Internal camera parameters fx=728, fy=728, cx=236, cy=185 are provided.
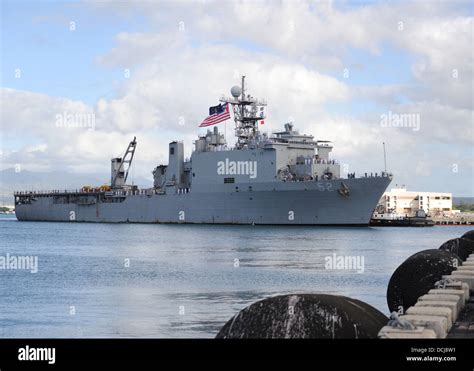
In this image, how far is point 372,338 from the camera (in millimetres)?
7555

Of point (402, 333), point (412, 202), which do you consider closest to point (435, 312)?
point (402, 333)

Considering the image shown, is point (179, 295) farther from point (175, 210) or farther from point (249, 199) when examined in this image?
point (175, 210)

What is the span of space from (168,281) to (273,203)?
39.1 meters

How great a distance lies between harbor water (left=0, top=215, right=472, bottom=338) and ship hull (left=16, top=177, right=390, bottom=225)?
11.7 metres

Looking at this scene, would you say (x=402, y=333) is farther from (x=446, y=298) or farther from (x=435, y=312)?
(x=446, y=298)

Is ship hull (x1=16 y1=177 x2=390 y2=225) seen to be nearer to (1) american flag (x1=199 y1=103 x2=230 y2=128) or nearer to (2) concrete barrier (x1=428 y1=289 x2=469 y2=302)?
(1) american flag (x1=199 y1=103 x2=230 y2=128)

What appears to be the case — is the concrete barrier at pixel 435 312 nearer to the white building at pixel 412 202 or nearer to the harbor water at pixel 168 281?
the harbor water at pixel 168 281

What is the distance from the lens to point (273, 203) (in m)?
64.8

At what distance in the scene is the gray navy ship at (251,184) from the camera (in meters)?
62.4

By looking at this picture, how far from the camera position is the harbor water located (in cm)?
1706

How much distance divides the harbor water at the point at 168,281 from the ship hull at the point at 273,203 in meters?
11.7

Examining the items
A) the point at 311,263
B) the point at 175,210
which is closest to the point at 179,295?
the point at 311,263

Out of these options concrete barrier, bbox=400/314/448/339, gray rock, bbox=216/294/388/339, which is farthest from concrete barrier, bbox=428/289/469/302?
gray rock, bbox=216/294/388/339
